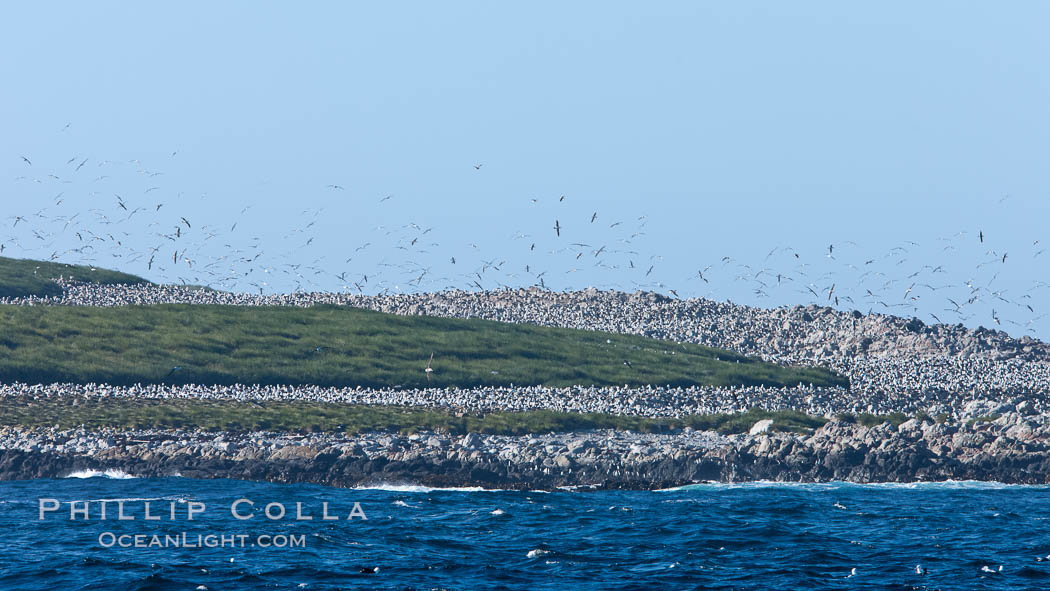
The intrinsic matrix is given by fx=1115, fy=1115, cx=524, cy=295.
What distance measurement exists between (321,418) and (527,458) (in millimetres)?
15717

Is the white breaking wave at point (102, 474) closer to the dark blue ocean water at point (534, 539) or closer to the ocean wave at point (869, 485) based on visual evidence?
the dark blue ocean water at point (534, 539)

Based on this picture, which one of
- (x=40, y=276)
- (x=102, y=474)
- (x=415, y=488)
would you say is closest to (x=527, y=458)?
(x=415, y=488)

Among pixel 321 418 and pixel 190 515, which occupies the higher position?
pixel 190 515

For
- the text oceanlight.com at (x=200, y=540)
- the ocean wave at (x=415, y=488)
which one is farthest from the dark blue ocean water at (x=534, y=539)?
the ocean wave at (x=415, y=488)

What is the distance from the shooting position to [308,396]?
70.2 metres

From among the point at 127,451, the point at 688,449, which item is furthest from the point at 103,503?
the point at 688,449

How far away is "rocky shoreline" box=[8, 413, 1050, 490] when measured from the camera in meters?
A: 49.0

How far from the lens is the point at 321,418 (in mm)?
61750

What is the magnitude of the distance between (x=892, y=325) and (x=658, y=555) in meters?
72.0

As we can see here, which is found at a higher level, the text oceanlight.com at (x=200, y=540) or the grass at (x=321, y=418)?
the text oceanlight.com at (x=200, y=540)

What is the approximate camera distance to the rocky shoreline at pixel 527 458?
49.0m

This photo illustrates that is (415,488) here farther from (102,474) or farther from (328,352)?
(328,352)

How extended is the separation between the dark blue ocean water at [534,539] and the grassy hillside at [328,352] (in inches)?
1069

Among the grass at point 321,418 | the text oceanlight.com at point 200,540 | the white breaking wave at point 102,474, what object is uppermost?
the text oceanlight.com at point 200,540
